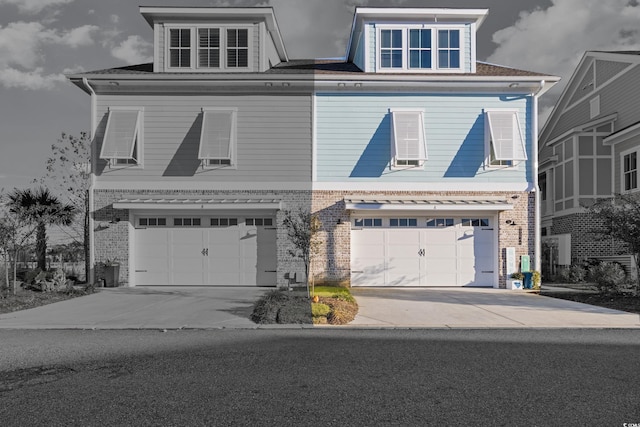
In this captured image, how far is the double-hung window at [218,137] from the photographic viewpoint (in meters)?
15.8

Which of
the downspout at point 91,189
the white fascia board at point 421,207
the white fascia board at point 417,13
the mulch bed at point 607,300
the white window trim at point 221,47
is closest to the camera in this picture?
the mulch bed at point 607,300

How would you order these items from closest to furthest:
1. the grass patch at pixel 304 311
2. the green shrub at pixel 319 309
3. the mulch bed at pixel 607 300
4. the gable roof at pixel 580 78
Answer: the grass patch at pixel 304 311 < the green shrub at pixel 319 309 < the mulch bed at pixel 607 300 < the gable roof at pixel 580 78

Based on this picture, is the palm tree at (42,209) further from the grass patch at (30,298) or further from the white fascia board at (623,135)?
the white fascia board at (623,135)

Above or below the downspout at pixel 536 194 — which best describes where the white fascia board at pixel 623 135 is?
above

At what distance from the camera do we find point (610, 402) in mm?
4820

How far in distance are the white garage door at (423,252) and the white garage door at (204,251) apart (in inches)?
121

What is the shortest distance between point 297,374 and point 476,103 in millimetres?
13220

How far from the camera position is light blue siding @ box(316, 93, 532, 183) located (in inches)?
645

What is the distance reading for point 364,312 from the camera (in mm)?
10961

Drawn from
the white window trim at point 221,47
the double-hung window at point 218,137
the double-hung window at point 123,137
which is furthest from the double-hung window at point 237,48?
the double-hung window at point 123,137

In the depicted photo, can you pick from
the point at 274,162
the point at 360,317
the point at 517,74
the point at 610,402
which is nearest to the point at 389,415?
the point at 610,402

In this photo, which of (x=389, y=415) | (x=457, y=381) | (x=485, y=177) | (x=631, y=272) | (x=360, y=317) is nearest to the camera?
(x=389, y=415)

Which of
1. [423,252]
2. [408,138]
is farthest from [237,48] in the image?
[423,252]

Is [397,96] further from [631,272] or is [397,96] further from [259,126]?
[631,272]
